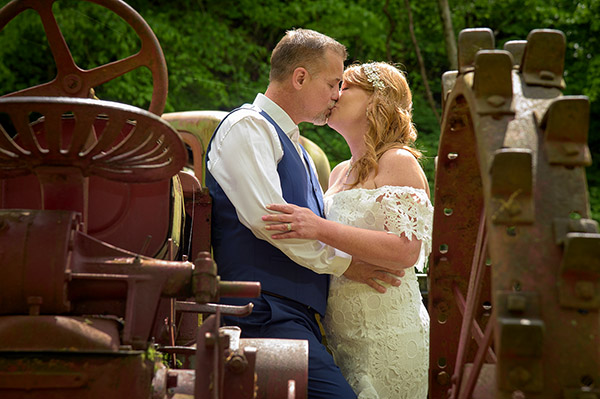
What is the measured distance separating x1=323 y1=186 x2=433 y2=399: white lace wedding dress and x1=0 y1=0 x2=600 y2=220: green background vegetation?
727 centimetres

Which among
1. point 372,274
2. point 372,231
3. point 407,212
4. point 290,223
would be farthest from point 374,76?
point 290,223

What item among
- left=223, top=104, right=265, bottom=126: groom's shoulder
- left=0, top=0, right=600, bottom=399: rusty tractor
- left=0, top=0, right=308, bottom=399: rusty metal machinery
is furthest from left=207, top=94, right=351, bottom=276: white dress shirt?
left=0, top=0, right=308, bottom=399: rusty metal machinery

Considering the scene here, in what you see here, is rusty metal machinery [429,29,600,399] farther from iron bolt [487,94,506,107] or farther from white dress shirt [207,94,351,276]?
white dress shirt [207,94,351,276]

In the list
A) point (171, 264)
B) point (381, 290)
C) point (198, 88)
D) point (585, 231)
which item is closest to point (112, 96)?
point (198, 88)

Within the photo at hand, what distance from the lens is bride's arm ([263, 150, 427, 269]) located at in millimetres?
2580

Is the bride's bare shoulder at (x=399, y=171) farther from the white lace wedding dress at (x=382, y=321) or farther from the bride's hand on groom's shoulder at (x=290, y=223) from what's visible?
the bride's hand on groom's shoulder at (x=290, y=223)

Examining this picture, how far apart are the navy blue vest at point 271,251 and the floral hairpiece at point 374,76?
0.59m

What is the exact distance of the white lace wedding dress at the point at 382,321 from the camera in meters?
2.89

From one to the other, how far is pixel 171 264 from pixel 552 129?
99 centimetres

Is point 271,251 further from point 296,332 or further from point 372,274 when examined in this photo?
point 372,274

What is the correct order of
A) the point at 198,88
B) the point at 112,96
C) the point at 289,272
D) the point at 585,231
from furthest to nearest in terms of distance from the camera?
the point at 198,88 < the point at 112,96 < the point at 289,272 < the point at 585,231

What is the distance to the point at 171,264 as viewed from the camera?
1.80 metres

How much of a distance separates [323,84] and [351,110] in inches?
9.7

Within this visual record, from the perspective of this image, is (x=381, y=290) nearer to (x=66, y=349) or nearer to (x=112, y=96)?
(x=66, y=349)
